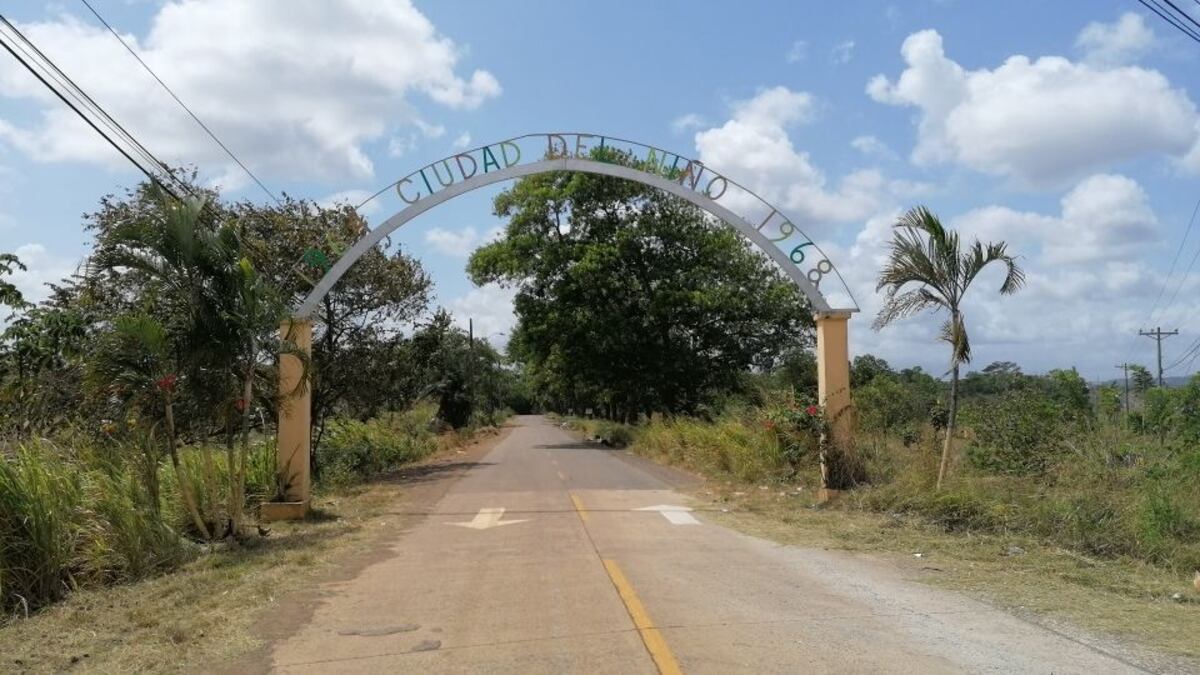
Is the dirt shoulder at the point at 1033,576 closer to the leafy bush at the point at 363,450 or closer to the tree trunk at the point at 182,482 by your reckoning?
the tree trunk at the point at 182,482

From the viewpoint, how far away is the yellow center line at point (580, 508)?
14945 mm

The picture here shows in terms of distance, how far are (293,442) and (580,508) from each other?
4841 millimetres

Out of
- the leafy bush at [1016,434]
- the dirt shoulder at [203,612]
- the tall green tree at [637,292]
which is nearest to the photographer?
the dirt shoulder at [203,612]

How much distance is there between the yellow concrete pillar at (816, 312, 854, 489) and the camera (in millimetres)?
16234

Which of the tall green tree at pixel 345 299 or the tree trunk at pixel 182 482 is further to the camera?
the tall green tree at pixel 345 299

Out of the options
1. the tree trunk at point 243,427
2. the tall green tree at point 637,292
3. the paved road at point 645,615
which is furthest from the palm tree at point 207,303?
the tall green tree at point 637,292

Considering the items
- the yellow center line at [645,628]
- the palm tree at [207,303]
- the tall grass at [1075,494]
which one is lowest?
the yellow center line at [645,628]

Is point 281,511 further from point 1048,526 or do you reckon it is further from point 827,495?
point 1048,526

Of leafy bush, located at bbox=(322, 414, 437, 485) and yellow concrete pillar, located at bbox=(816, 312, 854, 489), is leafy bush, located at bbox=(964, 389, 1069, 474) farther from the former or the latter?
leafy bush, located at bbox=(322, 414, 437, 485)

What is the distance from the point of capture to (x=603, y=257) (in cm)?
4009

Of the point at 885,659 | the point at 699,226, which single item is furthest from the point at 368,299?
the point at 699,226

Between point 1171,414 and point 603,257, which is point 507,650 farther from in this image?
point 603,257

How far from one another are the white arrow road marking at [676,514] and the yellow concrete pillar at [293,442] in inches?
224

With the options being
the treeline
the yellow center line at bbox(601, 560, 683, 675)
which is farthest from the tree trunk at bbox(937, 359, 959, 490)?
the treeline
